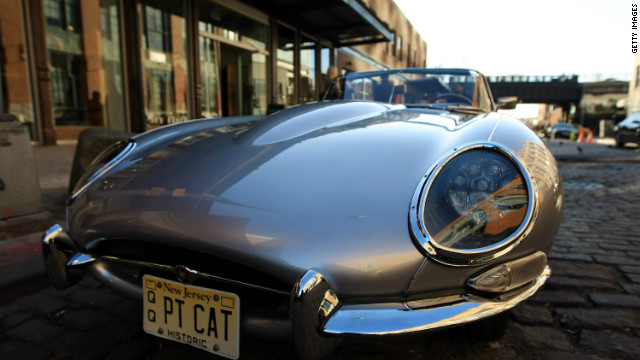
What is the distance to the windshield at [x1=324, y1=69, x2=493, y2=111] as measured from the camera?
257cm

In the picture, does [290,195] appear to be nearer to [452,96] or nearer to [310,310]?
[310,310]

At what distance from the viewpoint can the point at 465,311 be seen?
99 cm

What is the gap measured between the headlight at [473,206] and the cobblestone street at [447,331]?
0.87 feet

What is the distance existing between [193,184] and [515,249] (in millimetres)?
965

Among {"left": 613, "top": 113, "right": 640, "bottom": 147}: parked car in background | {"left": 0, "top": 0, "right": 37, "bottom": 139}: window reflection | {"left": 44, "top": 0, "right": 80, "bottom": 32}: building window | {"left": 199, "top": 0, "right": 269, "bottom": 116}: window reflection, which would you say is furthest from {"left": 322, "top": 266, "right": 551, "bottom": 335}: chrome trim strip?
{"left": 613, "top": 113, "right": 640, "bottom": 147}: parked car in background

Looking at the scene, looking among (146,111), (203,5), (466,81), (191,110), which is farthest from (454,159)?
(203,5)

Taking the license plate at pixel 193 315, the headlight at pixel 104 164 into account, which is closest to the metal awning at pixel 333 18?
the headlight at pixel 104 164

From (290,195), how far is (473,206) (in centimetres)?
52

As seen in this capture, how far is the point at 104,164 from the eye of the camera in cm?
159

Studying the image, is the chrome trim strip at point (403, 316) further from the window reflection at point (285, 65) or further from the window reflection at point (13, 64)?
the window reflection at point (285, 65)

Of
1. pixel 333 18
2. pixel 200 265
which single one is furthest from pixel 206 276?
pixel 333 18

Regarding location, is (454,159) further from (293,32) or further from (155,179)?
(293,32)

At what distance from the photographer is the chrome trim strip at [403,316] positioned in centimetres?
92

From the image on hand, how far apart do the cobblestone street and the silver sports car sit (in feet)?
0.57
